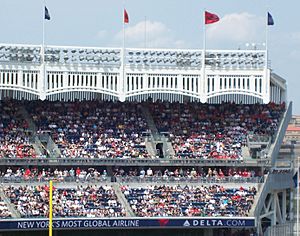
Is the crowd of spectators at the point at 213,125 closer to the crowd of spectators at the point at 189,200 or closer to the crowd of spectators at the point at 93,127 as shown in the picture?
the crowd of spectators at the point at 93,127

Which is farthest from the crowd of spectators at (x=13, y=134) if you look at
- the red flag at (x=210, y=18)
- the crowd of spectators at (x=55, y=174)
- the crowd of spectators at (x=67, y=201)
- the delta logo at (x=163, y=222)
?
the red flag at (x=210, y=18)

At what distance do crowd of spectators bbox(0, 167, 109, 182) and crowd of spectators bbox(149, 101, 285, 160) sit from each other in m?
4.41

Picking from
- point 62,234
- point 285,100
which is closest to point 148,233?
point 62,234

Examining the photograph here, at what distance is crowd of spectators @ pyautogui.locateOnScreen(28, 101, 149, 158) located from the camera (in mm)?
50594

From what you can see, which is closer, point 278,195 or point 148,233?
point 148,233

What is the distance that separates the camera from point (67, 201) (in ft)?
153

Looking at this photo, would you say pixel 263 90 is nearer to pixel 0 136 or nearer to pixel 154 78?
pixel 154 78

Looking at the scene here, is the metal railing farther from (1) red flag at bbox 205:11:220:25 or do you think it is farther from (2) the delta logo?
(1) red flag at bbox 205:11:220:25

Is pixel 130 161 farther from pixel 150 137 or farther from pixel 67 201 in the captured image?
pixel 67 201

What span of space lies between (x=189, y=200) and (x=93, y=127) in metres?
7.14

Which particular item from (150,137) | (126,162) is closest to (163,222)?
(126,162)

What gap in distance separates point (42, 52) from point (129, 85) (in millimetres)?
4689

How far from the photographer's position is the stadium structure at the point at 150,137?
47281 mm

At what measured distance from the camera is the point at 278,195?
176 ft
